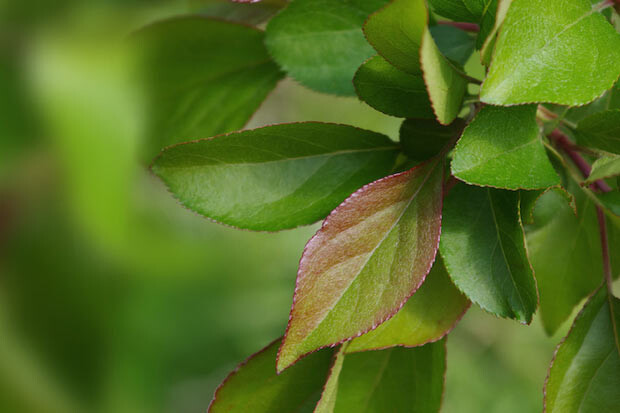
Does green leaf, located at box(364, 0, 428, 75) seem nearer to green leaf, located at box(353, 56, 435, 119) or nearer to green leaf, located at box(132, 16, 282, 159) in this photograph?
green leaf, located at box(353, 56, 435, 119)

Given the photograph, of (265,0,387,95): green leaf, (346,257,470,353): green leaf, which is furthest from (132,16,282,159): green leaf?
(346,257,470,353): green leaf

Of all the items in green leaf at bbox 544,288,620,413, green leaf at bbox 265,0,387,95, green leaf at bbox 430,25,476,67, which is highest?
green leaf at bbox 265,0,387,95

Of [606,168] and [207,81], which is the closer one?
[606,168]

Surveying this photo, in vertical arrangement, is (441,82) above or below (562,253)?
above

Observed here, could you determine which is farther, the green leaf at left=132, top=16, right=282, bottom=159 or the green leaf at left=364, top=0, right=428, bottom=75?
the green leaf at left=132, top=16, right=282, bottom=159

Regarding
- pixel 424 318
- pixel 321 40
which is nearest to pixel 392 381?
pixel 424 318

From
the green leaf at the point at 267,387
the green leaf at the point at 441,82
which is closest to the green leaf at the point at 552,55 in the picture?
the green leaf at the point at 441,82

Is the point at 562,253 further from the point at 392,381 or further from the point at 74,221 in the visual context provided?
the point at 74,221

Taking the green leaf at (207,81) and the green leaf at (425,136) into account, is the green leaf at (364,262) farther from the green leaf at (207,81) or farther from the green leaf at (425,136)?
the green leaf at (207,81)
